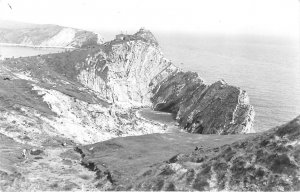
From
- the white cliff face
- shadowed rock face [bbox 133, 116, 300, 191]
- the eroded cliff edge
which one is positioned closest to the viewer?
shadowed rock face [bbox 133, 116, 300, 191]

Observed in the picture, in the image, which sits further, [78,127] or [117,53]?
[117,53]

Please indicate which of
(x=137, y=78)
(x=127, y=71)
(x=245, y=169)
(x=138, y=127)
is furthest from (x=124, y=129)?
(x=245, y=169)

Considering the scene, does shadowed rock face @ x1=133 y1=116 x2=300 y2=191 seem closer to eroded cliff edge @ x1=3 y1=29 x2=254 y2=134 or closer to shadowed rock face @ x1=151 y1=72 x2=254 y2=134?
shadowed rock face @ x1=151 y1=72 x2=254 y2=134

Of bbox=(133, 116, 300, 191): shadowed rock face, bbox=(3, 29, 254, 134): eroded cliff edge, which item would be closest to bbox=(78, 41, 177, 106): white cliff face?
bbox=(3, 29, 254, 134): eroded cliff edge

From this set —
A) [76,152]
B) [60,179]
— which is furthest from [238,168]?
[76,152]

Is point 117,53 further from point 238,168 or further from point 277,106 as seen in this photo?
point 238,168

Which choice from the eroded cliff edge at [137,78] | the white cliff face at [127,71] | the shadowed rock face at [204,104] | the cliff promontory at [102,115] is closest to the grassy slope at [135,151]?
the cliff promontory at [102,115]
